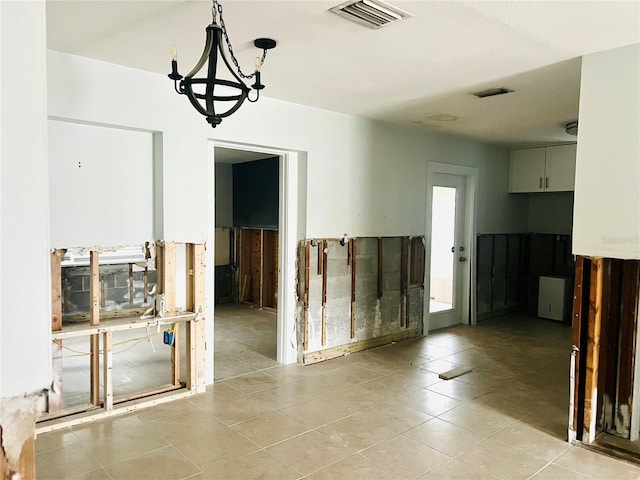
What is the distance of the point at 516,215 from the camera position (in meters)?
6.98

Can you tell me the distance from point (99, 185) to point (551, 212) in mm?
6363

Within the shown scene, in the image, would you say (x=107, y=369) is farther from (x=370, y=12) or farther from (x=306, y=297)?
(x=370, y=12)

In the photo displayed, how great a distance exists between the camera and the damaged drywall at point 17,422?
49cm

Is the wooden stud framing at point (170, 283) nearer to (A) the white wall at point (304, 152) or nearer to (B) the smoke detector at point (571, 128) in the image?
(A) the white wall at point (304, 152)

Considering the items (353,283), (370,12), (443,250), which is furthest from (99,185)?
(443,250)

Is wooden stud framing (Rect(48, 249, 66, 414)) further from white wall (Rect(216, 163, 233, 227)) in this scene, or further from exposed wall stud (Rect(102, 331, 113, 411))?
white wall (Rect(216, 163, 233, 227))

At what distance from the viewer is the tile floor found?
256cm

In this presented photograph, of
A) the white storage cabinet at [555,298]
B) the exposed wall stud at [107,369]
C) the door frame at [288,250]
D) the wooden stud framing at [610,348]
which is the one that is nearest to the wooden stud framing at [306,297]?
the door frame at [288,250]

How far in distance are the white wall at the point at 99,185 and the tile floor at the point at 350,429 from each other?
132cm

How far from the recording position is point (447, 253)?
20.0 feet

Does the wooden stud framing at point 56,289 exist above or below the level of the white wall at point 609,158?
below

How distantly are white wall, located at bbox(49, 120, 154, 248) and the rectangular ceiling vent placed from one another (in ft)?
6.09

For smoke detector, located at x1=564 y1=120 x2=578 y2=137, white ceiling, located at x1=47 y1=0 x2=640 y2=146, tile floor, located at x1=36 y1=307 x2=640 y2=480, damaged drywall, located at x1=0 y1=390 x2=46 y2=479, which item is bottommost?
tile floor, located at x1=36 y1=307 x2=640 y2=480

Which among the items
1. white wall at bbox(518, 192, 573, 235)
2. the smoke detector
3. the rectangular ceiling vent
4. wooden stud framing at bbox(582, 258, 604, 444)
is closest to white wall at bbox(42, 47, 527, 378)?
white wall at bbox(518, 192, 573, 235)
